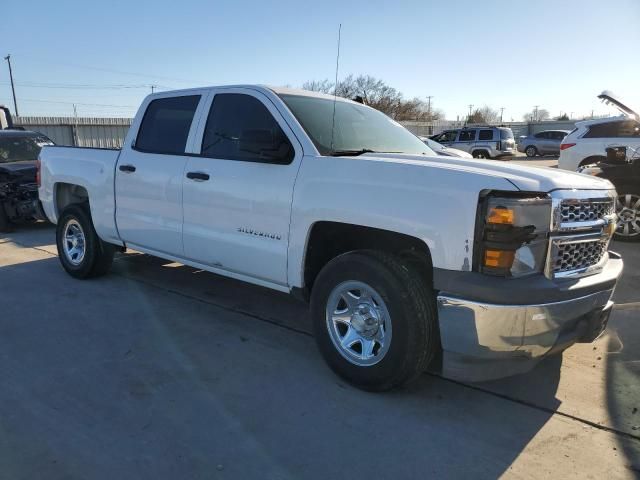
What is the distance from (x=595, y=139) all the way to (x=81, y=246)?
9320mm

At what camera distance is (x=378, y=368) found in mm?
3340

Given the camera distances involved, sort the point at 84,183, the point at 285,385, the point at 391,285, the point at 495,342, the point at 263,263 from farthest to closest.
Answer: the point at 84,183 < the point at 263,263 < the point at 285,385 < the point at 391,285 < the point at 495,342

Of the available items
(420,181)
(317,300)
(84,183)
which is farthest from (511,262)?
(84,183)

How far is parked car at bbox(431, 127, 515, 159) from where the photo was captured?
82.4ft

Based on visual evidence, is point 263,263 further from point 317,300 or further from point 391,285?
point 391,285

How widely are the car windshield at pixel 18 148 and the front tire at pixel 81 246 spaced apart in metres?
4.88

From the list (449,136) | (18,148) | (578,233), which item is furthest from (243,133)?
(449,136)

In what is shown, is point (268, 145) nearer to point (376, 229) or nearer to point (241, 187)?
point (241, 187)

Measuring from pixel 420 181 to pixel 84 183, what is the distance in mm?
4049

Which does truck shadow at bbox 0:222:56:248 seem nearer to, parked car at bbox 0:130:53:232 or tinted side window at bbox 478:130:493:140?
parked car at bbox 0:130:53:232

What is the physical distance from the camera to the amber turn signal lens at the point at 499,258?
9.34 feet

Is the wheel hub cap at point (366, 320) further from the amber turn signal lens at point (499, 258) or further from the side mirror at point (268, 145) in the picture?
the side mirror at point (268, 145)

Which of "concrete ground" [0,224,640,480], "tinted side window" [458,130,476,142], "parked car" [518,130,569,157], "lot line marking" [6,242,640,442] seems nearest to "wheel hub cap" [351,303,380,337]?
"concrete ground" [0,224,640,480]

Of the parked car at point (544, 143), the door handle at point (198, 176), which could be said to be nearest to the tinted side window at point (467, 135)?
the parked car at point (544, 143)
